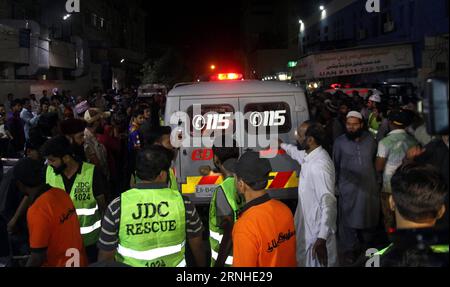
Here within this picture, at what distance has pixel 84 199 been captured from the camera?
485 centimetres

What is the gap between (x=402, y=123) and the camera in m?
6.43

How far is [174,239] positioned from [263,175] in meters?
0.75

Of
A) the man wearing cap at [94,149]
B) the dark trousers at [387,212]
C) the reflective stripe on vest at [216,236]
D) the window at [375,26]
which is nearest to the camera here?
the reflective stripe on vest at [216,236]

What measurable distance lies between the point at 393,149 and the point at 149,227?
152 inches

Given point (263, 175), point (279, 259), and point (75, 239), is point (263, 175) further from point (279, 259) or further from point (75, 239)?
point (75, 239)

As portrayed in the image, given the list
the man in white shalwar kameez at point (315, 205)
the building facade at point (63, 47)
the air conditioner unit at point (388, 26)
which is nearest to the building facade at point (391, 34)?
the air conditioner unit at point (388, 26)

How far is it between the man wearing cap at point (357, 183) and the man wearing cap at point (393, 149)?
0.39ft

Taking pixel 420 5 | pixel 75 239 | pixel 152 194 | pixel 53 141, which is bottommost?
pixel 75 239

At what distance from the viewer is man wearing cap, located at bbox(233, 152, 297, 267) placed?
312cm

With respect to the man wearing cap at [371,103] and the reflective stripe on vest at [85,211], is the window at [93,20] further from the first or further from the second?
the reflective stripe on vest at [85,211]

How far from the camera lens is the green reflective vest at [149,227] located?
3428 millimetres

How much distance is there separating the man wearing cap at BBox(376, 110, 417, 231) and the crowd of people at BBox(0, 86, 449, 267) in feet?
0.04

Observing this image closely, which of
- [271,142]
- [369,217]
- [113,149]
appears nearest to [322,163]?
[369,217]

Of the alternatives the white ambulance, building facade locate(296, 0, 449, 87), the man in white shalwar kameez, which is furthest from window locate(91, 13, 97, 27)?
the man in white shalwar kameez
